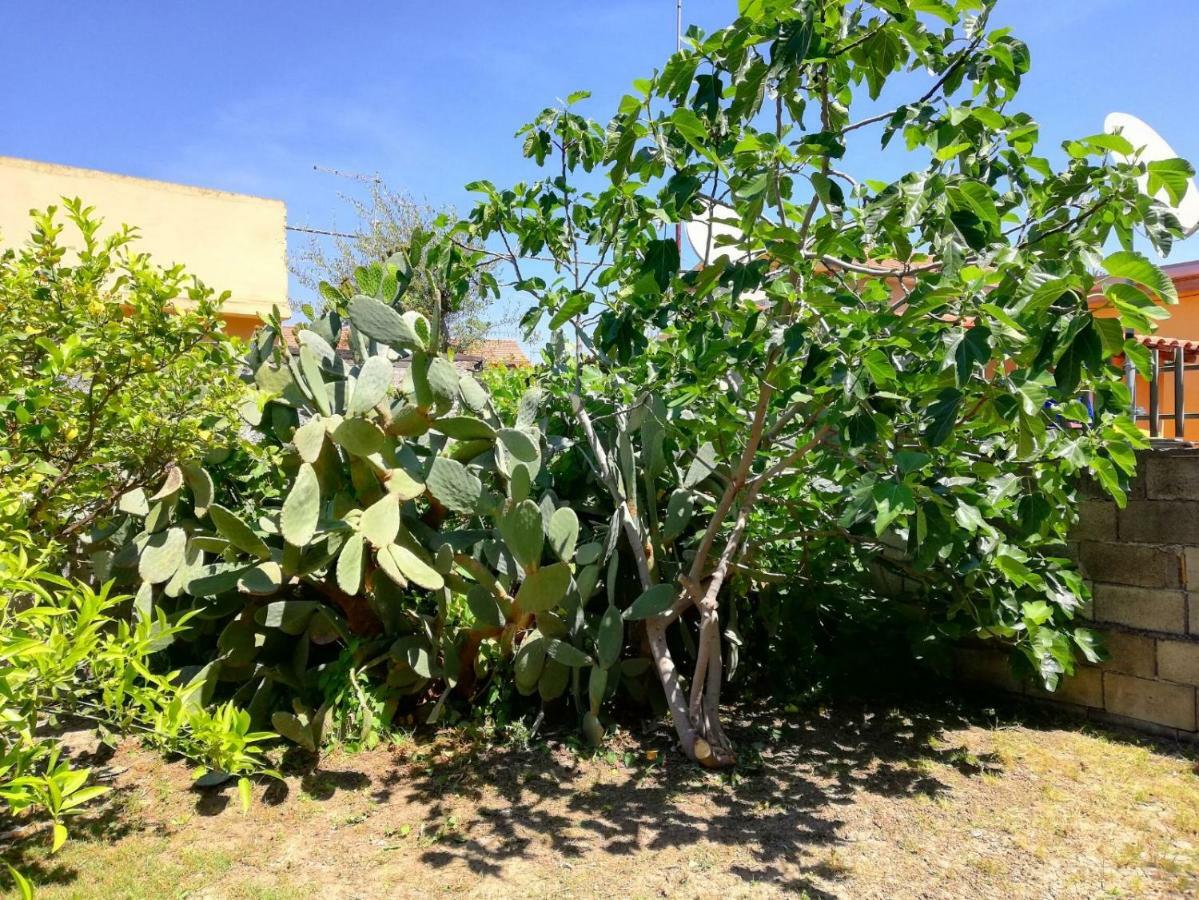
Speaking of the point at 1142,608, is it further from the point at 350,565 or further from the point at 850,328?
the point at 350,565

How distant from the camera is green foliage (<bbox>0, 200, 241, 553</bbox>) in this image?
2949mm

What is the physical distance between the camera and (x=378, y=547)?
9.95ft

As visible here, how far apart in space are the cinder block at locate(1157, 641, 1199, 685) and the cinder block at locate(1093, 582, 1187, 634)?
56 millimetres

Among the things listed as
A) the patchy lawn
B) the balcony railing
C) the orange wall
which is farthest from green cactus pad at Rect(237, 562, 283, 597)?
the orange wall

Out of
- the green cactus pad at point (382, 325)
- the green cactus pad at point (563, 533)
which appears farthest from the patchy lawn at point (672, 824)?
the green cactus pad at point (382, 325)

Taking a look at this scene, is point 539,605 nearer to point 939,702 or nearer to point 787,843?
point 787,843

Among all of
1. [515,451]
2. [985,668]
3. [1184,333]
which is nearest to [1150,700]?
[985,668]

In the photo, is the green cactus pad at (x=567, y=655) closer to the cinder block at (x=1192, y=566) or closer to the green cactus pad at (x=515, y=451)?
the green cactus pad at (x=515, y=451)

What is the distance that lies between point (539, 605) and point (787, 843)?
3.81 ft

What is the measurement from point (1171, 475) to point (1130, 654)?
0.76m

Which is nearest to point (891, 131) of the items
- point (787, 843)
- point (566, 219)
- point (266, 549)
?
point (566, 219)

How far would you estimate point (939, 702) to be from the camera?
162 inches

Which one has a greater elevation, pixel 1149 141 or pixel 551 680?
pixel 1149 141

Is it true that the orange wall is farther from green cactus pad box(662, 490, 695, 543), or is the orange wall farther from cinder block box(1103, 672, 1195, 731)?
green cactus pad box(662, 490, 695, 543)
